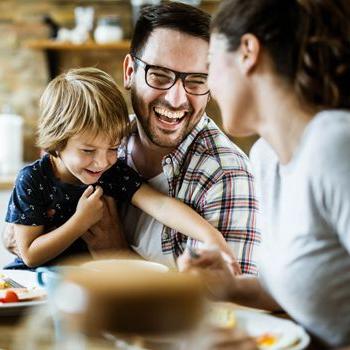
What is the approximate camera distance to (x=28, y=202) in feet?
5.93

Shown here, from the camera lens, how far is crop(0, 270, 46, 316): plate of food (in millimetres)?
1343

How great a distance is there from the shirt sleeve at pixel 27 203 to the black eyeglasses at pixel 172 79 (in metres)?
0.42

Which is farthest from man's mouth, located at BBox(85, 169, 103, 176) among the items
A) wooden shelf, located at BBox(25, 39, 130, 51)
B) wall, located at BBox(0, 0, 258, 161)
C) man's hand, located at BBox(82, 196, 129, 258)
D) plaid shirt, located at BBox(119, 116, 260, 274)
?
wall, located at BBox(0, 0, 258, 161)

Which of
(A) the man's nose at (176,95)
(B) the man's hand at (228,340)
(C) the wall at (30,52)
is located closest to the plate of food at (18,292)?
(B) the man's hand at (228,340)

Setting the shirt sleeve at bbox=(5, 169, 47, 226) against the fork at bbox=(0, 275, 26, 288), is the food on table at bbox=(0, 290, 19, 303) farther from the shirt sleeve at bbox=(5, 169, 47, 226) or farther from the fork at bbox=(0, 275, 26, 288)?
the shirt sleeve at bbox=(5, 169, 47, 226)

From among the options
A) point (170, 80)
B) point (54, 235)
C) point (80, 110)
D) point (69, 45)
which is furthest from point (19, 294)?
point (69, 45)

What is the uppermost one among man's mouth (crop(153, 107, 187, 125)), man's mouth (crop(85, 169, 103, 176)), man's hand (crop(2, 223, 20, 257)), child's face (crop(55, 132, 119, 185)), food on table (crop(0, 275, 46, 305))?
man's mouth (crop(153, 107, 187, 125))

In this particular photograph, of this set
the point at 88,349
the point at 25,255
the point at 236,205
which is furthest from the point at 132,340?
the point at 236,205

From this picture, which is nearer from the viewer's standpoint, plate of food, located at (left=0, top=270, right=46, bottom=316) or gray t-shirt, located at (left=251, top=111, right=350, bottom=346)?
gray t-shirt, located at (left=251, top=111, right=350, bottom=346)

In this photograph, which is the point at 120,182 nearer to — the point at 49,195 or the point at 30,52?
the point at 49,195

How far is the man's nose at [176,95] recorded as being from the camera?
1.93 meters

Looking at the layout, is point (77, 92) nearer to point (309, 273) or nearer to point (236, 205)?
point (236, 205)

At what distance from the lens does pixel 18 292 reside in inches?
56.3

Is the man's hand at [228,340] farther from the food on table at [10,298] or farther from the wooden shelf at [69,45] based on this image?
the wooden shelf at [69,45]
